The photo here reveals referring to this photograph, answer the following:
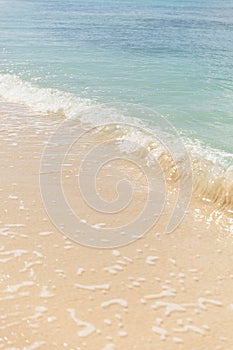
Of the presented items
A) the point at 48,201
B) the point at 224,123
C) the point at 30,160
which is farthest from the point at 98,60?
the point at 48,201

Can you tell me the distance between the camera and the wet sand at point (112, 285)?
349 cm

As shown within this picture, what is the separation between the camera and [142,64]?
1483 centimetres

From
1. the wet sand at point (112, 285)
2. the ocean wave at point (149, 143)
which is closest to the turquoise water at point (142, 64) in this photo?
the ocean wave at point (149, 143)

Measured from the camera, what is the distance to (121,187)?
6.16 meters

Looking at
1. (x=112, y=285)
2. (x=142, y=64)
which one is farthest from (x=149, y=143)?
(x=142, y=64)

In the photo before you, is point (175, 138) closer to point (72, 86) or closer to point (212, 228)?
point (212, 228)

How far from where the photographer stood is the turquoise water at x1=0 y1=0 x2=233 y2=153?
9.90m

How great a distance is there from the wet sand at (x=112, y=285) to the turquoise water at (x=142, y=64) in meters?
3.28

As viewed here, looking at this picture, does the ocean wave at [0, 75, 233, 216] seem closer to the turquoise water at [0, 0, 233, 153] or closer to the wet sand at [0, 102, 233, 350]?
the turquoise water at [0, 0, 233, 153]

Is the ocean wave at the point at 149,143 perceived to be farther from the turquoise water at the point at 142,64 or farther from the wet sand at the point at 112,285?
the wet sand at the point at 112,285

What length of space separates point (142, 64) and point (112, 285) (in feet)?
38.5

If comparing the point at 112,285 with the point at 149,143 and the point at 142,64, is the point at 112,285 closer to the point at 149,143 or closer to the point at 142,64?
the point at 149,143

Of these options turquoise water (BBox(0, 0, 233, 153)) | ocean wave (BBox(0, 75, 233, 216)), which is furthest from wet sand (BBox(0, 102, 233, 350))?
turquoise water (BBox(0, 0, 233, 153))

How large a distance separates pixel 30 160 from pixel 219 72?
825 centimetres
